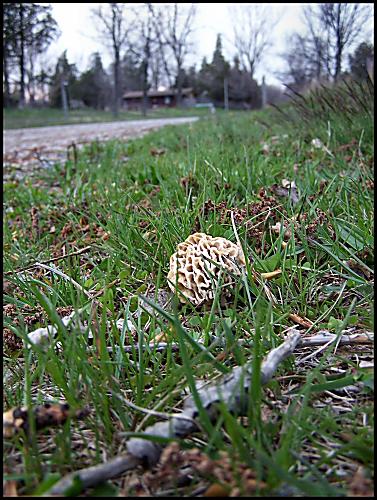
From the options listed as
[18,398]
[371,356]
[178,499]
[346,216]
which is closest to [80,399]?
[18,398]

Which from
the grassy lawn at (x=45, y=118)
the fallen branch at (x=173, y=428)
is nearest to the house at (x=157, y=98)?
the grassy lawn at (x=45, y=118)

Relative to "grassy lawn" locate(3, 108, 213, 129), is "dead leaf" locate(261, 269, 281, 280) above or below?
below

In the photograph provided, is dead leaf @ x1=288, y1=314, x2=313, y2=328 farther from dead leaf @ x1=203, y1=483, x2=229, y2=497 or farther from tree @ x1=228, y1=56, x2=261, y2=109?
tree @ x1=228, y1=56, x2=261, y2=109

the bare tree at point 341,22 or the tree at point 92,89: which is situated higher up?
the tree at point 92,89

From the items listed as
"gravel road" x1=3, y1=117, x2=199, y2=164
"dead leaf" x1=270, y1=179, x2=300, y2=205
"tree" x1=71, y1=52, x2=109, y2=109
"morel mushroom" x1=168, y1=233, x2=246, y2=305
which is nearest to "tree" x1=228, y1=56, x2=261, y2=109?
"tree" x1=71, y1=52, x2=109, y2=109

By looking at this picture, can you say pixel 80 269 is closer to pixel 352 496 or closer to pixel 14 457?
pixel 14 457

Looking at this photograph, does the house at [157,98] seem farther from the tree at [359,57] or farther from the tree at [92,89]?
the tree at [359,57]
